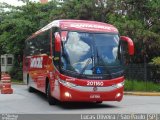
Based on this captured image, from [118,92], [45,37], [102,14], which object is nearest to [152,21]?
[102,14]

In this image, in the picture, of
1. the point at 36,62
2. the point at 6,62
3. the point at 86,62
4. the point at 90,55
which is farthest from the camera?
the point at 6,62

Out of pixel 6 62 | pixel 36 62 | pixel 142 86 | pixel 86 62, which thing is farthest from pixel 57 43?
pixel 6 62

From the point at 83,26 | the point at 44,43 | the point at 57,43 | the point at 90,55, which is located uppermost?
the point at 83,26

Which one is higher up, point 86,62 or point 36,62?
point 86,62

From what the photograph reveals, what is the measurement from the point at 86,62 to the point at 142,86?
424 inches

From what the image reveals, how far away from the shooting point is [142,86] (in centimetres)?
2644

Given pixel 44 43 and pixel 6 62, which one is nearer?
pixel 44 43

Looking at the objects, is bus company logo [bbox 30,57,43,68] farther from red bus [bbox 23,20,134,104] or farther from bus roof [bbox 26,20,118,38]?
bus roof [bbox 26,20,118,38]

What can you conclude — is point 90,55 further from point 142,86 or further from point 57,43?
point 142,86

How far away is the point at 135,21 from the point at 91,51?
14.2 metres

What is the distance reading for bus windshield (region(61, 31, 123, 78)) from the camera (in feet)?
53.4

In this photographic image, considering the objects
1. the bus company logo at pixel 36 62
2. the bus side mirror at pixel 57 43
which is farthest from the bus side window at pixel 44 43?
the bus side mirror at pixel 57 43

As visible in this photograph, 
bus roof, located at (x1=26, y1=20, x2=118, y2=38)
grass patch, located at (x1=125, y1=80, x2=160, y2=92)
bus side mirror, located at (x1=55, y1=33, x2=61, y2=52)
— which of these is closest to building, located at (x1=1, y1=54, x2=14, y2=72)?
grass patch, located at (x1=125, y1=80, x2=160, y2=92)

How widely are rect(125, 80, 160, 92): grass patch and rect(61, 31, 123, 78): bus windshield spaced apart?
9582 mm
